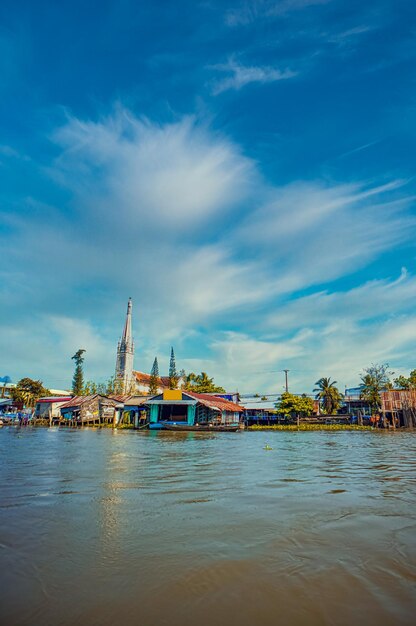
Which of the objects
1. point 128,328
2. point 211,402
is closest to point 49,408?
point 211,402

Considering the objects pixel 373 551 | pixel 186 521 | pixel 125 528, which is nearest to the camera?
pixel 373 551

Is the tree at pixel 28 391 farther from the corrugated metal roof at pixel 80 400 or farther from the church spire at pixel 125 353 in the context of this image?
the church spire at pixel 125 353

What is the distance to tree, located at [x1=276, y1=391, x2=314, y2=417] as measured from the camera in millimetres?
47125

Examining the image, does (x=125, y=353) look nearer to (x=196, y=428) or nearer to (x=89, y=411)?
(x=89, y=411)

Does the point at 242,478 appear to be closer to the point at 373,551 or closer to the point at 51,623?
the point at 373,551

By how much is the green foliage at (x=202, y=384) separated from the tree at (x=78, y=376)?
2113 cm

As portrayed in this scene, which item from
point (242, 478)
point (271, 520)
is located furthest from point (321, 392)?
point (271, 520)

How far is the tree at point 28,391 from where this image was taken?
65.0 meters

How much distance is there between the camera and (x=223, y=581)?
313 centimetres

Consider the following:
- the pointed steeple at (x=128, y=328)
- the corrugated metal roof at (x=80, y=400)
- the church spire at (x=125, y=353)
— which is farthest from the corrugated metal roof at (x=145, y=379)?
the corrugated metal roof at (x=80, y=400)

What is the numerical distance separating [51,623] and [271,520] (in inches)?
124

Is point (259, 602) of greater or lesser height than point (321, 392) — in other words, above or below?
below

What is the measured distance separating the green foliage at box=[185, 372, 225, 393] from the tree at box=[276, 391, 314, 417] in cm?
1254

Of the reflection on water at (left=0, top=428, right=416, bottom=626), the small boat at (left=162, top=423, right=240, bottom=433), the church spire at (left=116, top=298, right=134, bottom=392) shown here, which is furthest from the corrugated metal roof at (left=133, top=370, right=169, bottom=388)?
the reflection on water at (left=0, top=428, right=416, bottom=626)
